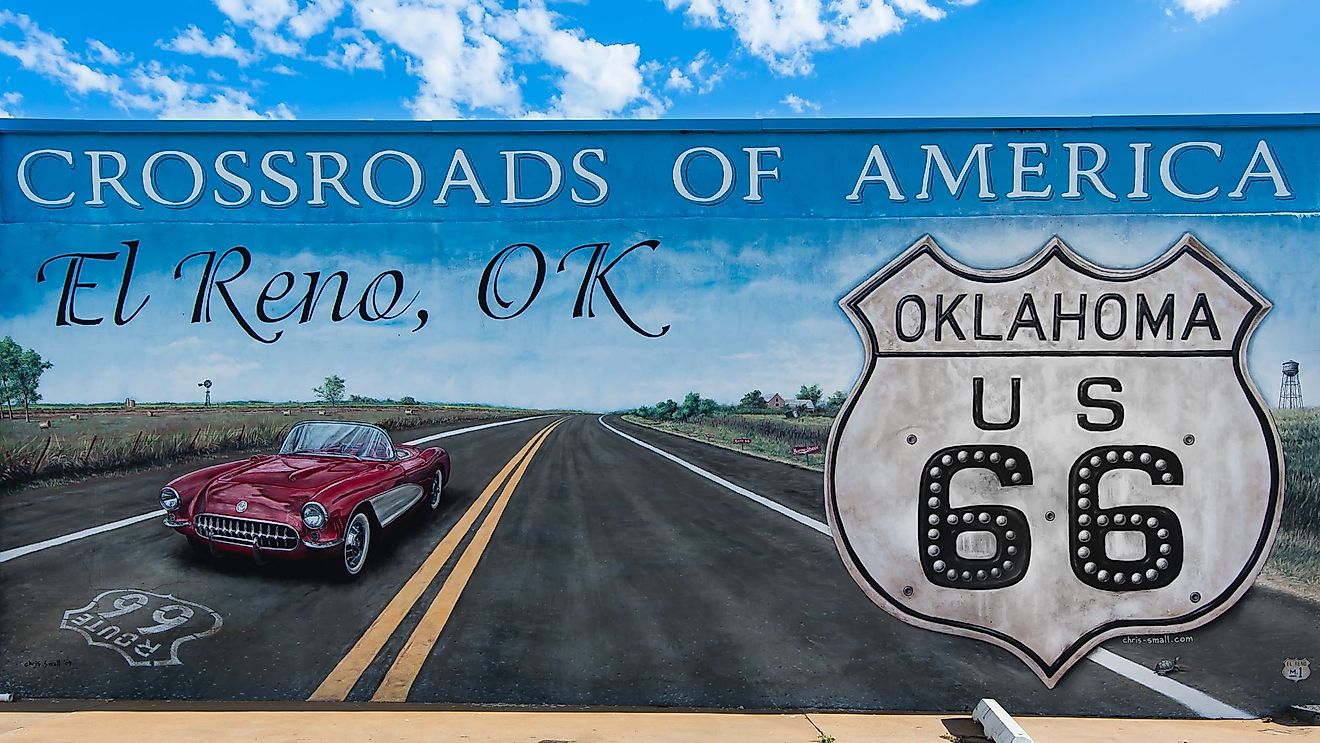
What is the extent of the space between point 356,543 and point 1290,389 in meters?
4.79

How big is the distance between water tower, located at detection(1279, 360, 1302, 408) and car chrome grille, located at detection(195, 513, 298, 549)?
16.4 feet

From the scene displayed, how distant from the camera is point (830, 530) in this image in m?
4.04

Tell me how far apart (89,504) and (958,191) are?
4.85 m

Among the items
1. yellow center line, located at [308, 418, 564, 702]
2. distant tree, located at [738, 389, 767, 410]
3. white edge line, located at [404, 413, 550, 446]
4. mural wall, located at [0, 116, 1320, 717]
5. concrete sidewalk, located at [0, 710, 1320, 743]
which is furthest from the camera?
white edge line, located at [404, 413, 550, 446]

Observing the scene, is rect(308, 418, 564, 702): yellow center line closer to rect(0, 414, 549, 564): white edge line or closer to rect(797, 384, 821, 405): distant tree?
rect(0, 414, 549, 564): white edge line

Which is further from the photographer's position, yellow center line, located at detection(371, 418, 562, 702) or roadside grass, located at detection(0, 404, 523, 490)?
roadside grass, located at detection(0, 404, 523, 490)

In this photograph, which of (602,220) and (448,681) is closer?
(448,681)

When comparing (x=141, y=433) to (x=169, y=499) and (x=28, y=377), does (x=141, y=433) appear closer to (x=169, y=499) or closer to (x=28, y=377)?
(x=169, y=499)

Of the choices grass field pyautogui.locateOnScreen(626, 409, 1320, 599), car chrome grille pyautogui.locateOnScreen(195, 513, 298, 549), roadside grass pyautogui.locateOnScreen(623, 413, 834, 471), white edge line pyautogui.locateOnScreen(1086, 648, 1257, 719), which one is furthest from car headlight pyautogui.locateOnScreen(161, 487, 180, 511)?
grass field pyautogui.locateOnScreen(626, 409, 1320, 599)

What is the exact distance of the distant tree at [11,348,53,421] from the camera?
13.2ft

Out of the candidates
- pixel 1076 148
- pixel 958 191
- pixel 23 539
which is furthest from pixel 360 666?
pixel 1076 148

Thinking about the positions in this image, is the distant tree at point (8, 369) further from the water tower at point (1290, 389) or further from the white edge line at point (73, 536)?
the water tower at point (1290, 389)

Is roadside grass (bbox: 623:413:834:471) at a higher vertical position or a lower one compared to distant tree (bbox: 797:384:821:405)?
lower

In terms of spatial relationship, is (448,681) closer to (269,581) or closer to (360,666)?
(360,666)
